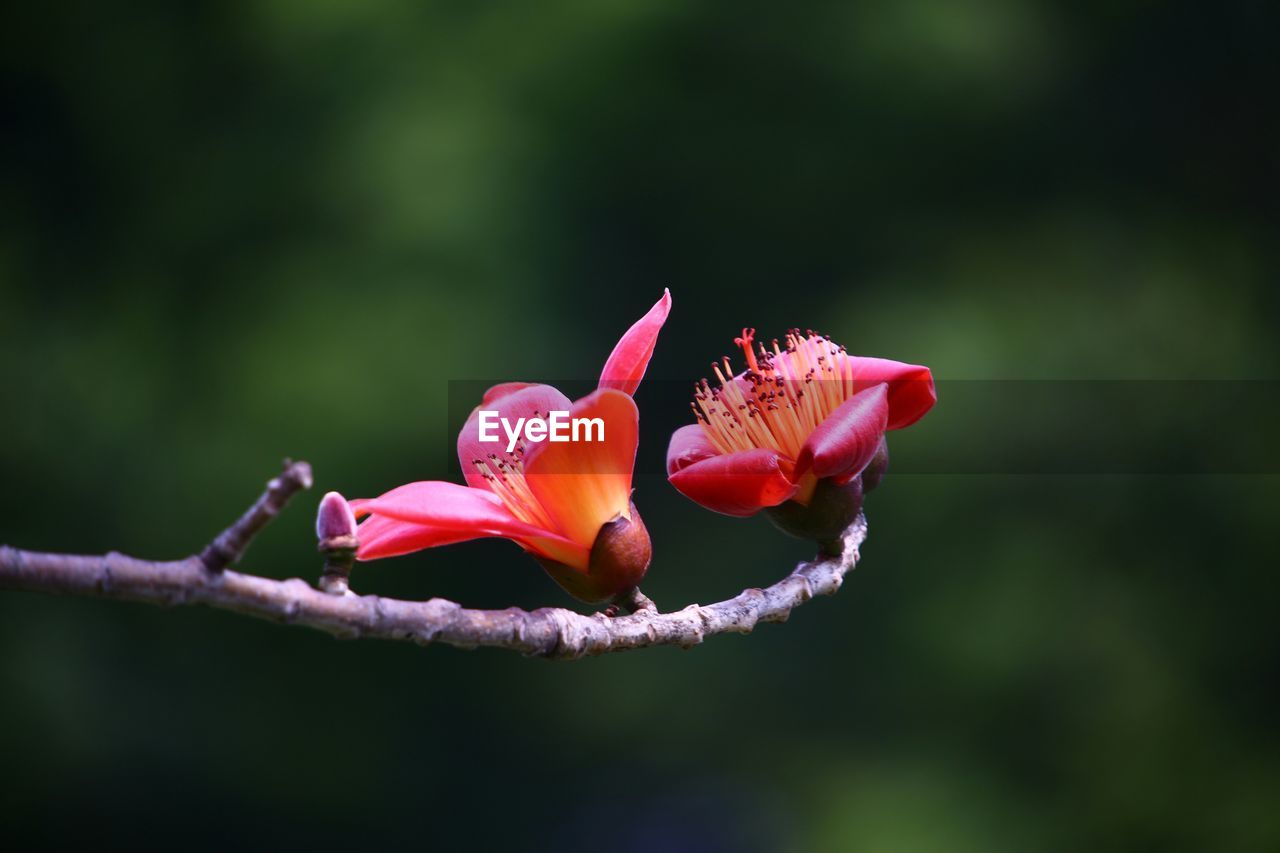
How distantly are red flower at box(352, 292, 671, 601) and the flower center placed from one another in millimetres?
132

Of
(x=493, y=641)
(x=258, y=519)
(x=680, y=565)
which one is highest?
(x=258, y=519)

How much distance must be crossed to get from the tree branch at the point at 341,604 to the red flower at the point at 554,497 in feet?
0.17

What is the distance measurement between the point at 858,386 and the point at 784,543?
10.8 ft

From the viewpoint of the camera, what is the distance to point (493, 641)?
0.81 meters

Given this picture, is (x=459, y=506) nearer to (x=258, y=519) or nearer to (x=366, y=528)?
(x=366, y=528)

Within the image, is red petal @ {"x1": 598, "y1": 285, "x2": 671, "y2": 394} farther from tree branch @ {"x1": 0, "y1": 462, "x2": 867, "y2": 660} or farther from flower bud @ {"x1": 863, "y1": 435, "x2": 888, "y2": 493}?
flower bud @ {"x1": 863, "y1": 435, "x2": 888, "y2": 493}

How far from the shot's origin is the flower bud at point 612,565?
100 centimetres

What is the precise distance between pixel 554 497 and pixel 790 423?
255 mm

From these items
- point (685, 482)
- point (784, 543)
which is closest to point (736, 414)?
point (685, 482)

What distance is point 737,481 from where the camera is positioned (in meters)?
1.03

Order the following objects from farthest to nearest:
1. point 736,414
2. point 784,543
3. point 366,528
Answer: point 784,543
point 736,414
point 366,528

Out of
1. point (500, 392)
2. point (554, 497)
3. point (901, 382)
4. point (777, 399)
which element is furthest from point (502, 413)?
point (901, 382)

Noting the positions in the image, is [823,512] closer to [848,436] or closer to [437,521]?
[848,436]

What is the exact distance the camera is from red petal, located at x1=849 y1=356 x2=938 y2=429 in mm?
1133
